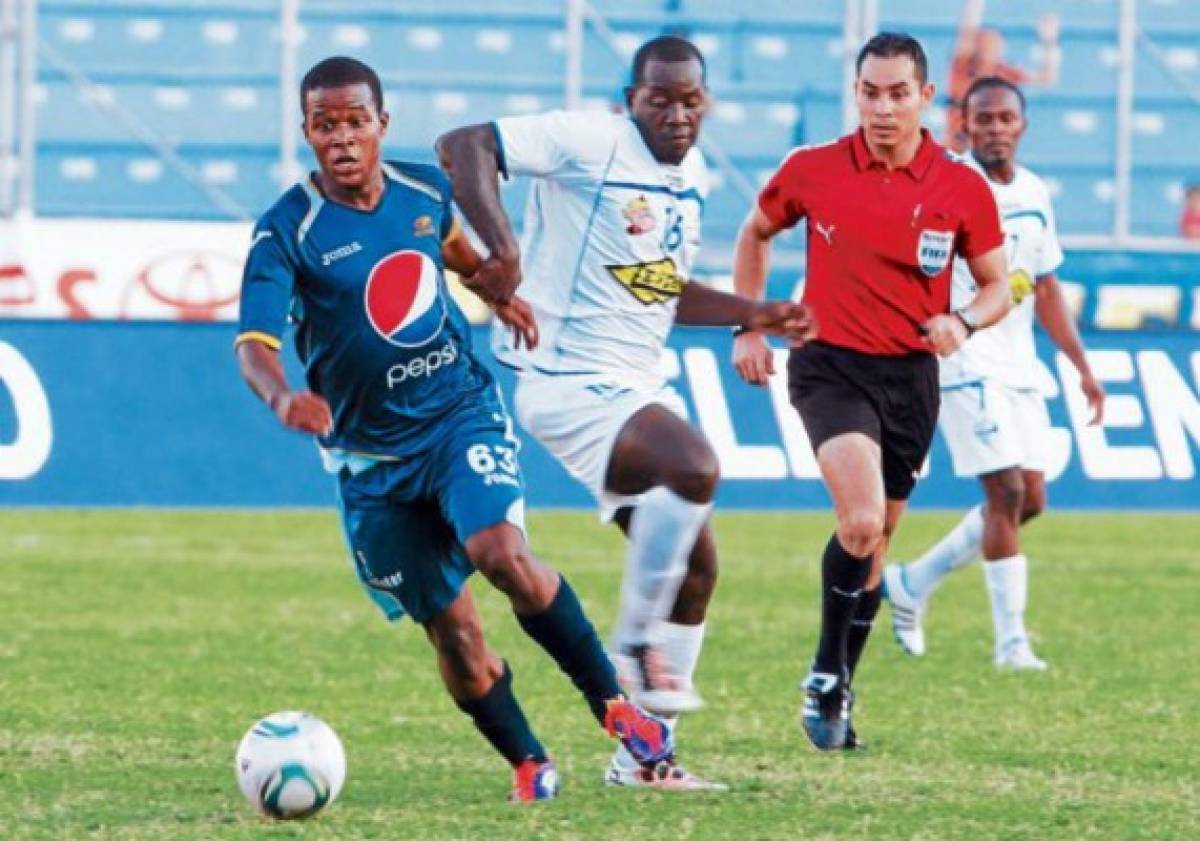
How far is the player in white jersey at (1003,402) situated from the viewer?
10.5m

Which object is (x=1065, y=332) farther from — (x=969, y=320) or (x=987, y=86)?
(x=969, y=320)

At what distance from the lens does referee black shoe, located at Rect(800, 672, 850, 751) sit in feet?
25.8

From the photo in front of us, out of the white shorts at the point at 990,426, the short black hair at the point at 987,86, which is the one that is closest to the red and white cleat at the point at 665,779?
the white shorts at the point at 990,426

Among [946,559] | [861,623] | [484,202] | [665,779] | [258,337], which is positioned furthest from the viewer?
[946,559]

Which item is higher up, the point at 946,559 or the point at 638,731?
the point at 638,731

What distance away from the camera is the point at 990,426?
10547mm

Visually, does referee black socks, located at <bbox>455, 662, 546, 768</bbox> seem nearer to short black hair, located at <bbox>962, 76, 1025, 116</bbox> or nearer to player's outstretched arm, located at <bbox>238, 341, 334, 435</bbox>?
player's outstretched arm, located at <bbox>238, 341, 334, 435</bbox>

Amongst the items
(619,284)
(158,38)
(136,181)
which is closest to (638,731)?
(619,284)

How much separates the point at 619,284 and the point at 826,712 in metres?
1.40

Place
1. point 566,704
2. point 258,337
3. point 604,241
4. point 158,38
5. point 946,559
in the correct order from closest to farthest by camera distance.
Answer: point 258,337 < point 604,241 < point 566,704 < point 946,559 < point 158,38

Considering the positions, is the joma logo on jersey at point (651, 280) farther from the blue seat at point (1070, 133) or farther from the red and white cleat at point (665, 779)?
the blue seat at point (1070, 133)

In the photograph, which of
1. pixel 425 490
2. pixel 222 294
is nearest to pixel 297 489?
pixel 222 294

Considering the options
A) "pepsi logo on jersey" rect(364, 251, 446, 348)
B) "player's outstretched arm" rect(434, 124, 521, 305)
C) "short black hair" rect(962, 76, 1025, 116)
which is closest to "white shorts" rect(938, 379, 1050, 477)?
"short black hair" rect(962, 76, 1025, 116)

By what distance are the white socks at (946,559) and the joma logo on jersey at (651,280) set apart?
3.49m
